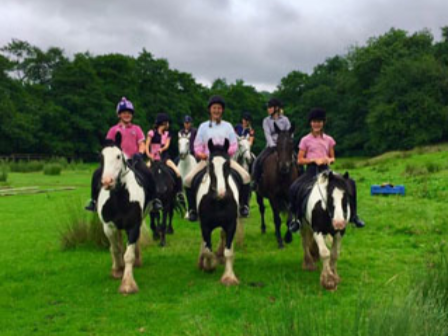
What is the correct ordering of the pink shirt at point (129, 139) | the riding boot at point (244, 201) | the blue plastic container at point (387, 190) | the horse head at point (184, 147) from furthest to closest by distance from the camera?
the blue plastic container at point (387, 190), the horse head at point (184, 147), the pink shirt at point (129, 139), the riding boot at point (244, 201)

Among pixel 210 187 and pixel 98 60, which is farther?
pixel 98 60

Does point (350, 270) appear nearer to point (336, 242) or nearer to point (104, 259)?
point (336, 242)

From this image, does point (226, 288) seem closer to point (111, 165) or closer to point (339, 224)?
point (339, 224)

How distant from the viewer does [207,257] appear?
7.79 m

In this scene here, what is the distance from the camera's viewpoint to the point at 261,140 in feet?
241

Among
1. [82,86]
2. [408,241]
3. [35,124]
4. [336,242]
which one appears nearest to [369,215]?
[408,241]

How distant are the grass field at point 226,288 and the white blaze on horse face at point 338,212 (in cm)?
92

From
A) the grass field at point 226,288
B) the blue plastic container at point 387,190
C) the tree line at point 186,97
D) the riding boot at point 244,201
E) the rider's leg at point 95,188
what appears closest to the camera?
the grass field at point 226,288

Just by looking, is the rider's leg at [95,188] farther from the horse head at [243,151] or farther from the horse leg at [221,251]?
the horse head at [243,151]

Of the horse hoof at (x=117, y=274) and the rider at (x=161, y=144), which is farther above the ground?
the rider at (x=161, y=144)

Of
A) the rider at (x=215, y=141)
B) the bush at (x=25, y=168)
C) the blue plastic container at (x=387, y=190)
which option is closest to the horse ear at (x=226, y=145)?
the rider at (x=215, y=141)

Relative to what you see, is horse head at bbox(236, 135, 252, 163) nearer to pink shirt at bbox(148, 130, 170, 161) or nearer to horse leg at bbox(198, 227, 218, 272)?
pink shirt at bbox(148, 130, 170, 161)

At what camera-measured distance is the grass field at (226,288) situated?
326 cm

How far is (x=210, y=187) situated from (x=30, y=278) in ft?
11.8
